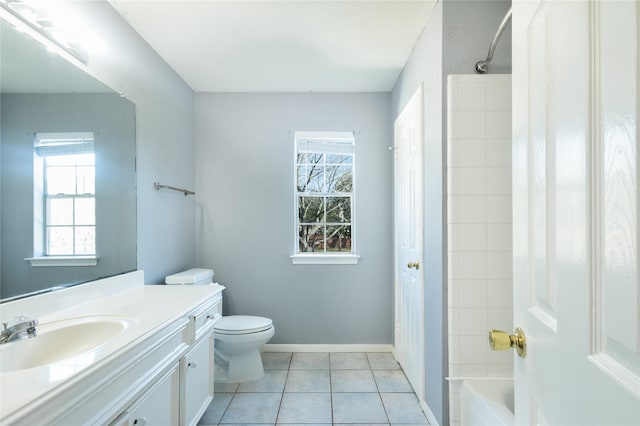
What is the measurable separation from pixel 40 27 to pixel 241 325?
2.05 meters

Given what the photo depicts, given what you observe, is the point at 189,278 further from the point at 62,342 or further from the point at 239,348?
the point at 62,342

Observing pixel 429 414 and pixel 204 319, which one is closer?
pixel 204 319

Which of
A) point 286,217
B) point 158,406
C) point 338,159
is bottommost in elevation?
point 158,406

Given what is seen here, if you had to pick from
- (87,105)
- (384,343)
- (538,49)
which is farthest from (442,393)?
(87,105)

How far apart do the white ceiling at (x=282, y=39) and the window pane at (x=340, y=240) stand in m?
1.31

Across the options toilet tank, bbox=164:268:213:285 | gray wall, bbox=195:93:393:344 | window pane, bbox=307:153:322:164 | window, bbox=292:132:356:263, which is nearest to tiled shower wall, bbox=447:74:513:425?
gray wall, bbox=195:93:393:344

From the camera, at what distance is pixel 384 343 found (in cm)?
297

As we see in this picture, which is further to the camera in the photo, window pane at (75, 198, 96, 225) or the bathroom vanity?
window pane at (75, 198, 96, 225)

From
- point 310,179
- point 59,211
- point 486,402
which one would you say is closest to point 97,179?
point 59,211

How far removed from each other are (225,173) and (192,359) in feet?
5.85

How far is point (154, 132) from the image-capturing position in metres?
2.23

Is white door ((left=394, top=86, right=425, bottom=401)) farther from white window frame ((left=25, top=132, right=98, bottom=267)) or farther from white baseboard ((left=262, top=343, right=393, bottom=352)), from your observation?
white window frame ((left=25, top=132, right=98, bottom=267))

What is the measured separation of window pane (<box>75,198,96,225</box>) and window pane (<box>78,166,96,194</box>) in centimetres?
5

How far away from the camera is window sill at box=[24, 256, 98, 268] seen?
1305mm
